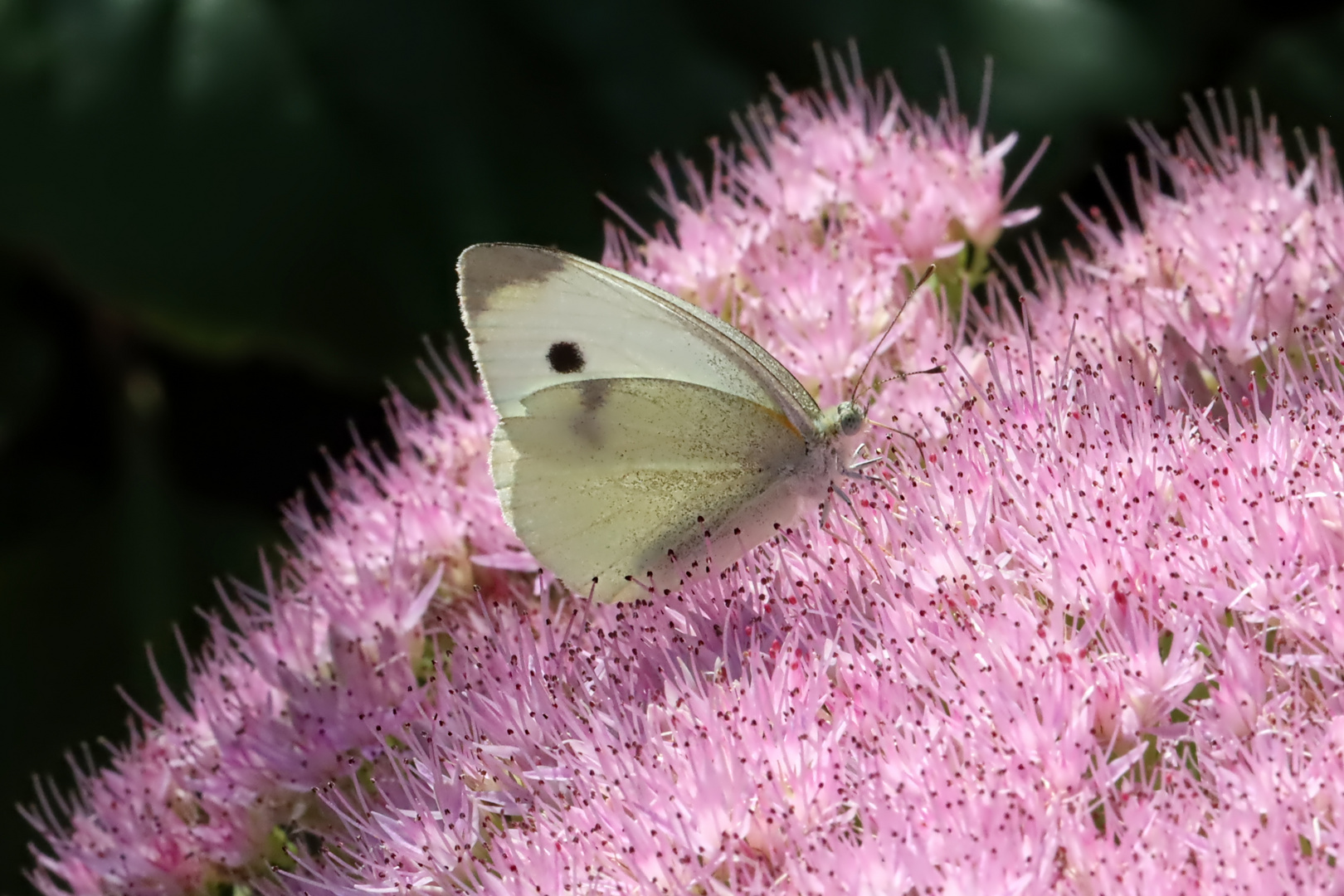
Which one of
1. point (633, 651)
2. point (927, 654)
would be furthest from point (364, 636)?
point (927, 654)

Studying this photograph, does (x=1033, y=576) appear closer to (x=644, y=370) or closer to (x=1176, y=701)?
(x=1176, y=701)

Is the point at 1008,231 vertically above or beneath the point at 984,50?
beneath

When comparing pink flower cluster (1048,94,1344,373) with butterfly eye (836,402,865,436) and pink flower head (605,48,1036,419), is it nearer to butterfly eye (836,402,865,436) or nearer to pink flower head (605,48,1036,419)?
pink flower head (605,48,1036,419)

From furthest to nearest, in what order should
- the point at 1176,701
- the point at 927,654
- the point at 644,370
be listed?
the point at 644,370, the point at 927,654, the point at 1176,701

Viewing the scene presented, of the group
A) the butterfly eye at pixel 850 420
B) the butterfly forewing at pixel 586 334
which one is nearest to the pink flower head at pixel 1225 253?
the butterfly eye at pixel 850 420

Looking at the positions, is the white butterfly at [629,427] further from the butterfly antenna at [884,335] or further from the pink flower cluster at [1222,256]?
the pink flower cluster at [1222,256]

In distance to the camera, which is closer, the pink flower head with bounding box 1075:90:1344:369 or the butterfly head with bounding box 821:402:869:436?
the butterfly head with bounding box 821:402:869:436

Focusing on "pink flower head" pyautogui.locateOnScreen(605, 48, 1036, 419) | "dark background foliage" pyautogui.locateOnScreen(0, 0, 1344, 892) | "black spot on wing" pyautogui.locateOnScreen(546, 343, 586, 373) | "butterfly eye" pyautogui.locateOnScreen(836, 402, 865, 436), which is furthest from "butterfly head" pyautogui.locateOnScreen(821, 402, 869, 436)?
"dark background foliage" pyautogui.locateOnScreen(0, 0, 1344, 892)
